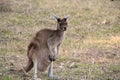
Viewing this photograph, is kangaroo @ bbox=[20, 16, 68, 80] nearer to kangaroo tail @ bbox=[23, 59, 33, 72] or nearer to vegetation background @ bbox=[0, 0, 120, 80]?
kangaroo tail @ bbox=[23, 59, 33, 72]

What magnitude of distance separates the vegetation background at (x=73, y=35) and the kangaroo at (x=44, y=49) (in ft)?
0.64

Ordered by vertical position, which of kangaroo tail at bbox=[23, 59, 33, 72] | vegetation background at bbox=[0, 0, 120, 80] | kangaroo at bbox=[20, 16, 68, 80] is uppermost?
kangaroo at bbox=[20, 16, 68, 80]

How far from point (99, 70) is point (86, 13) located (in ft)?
23.7

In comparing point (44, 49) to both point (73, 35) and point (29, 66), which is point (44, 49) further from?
point (73, 35)

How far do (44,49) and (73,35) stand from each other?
14.4 feet

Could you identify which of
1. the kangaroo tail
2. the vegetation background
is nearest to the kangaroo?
the kangaroo tail

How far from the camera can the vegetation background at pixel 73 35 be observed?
795 centimetres

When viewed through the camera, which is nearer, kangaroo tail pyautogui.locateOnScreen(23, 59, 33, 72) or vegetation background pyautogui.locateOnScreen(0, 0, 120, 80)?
kangaroo tail pyautogui.locateOnScreen(23, 59, 33, 72)

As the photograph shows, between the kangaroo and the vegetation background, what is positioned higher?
the kangaroo

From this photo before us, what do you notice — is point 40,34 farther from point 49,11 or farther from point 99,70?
point 49,11

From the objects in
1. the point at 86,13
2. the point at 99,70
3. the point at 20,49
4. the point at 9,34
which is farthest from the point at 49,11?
the point at 99,70

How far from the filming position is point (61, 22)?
7.47 meters

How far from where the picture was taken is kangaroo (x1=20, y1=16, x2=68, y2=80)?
23.7 feet

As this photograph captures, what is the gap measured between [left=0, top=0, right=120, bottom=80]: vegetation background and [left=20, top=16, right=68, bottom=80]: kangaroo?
0.64ft
